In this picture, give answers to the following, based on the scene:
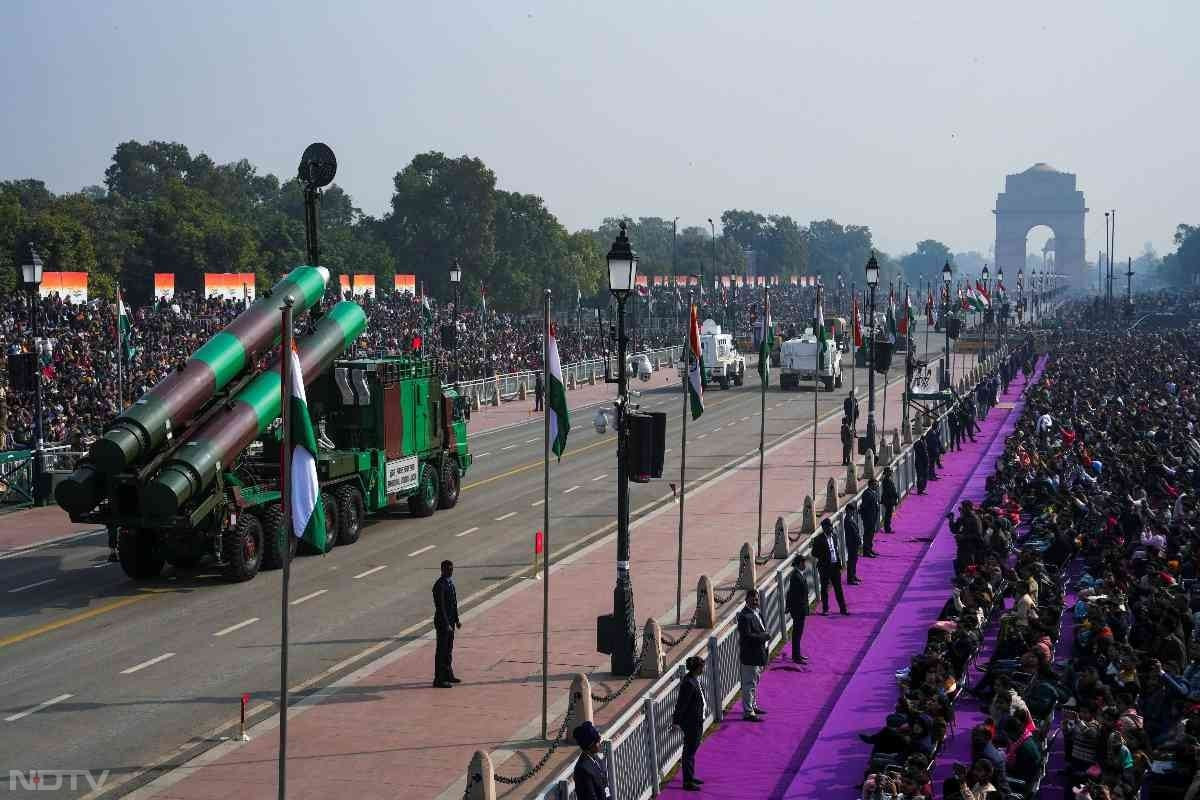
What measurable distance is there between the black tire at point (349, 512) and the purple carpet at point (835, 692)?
33.1 ft

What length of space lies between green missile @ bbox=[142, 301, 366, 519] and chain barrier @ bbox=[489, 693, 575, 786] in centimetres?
863

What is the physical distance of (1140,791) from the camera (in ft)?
44.0

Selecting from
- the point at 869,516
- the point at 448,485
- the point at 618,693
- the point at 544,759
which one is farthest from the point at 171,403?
the point at 869,516

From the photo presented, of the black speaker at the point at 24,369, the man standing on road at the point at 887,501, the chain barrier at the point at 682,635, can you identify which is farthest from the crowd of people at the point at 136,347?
the chain barrier at the point at 682,635

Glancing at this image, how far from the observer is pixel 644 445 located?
1934cm

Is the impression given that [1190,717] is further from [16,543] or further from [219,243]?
[219,243]

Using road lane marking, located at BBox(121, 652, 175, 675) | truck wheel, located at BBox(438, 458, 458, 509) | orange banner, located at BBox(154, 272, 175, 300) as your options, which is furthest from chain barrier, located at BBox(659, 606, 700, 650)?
orange banner, located at BBox(154, 272, 175, 300)

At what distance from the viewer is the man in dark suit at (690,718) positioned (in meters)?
14.9

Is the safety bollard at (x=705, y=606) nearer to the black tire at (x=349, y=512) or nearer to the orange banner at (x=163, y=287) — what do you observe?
the black tire at (x=349, y=512)

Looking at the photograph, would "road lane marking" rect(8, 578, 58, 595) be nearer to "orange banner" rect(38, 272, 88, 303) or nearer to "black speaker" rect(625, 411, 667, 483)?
"black speaker" rect(625, 411, 667, 483)

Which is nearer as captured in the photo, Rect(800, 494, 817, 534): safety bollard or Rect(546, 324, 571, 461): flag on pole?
Rect(546, 324, 571, 461): flag on pole

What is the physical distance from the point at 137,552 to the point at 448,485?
10015 mm

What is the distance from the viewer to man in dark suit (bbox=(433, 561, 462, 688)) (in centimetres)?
1873

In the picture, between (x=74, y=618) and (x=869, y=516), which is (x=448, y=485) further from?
(x=74, y=618)
